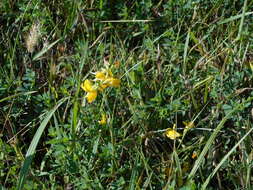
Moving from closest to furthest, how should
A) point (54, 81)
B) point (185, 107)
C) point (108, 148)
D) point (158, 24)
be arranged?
point (108, 148), point (185, 107), point (54, 81), point (158, 24)

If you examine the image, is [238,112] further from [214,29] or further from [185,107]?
[214,29]

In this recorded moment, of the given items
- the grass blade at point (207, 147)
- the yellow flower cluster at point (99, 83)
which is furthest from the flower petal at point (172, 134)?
the yellow flower cluster at point (99, 83)

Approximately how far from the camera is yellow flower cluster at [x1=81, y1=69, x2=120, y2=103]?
2.63 metres

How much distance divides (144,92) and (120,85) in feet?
0.41

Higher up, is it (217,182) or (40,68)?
(40,68)

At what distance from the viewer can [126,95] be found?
9.28ft

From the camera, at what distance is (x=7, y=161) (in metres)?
2.63

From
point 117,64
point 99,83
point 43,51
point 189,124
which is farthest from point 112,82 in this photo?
point 43,51

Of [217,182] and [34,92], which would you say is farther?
[34,92]

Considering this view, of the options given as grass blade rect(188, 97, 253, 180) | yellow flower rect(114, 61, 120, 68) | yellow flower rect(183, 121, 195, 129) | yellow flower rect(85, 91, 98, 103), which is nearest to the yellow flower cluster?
yellow flower rect(85, 91, 98, 103)

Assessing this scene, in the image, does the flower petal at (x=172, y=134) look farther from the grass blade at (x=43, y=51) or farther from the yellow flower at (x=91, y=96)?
the grass blade at (x=43, y=51)

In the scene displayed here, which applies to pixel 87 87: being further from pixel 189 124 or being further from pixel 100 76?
pixel 189 124

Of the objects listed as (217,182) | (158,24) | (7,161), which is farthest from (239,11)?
(7,161)

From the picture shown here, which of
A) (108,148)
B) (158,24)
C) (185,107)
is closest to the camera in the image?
(108,148)
